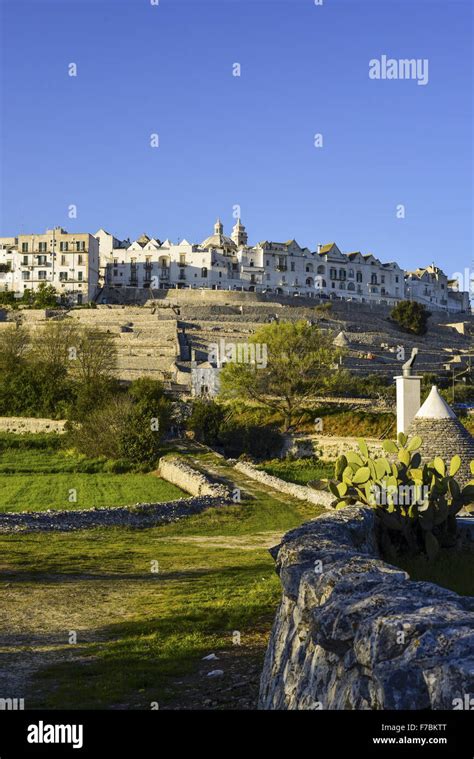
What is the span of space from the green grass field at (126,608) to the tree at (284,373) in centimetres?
3072

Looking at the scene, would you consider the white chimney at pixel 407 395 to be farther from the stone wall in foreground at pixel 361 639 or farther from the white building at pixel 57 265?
the white building at pixel 57 265

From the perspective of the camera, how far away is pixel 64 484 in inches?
1334

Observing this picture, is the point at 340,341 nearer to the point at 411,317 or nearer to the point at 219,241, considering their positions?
the point at 411,317

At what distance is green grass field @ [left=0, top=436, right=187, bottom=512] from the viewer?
28656 mm

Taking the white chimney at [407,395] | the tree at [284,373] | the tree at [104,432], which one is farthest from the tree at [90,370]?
the white chimney at [407,395]

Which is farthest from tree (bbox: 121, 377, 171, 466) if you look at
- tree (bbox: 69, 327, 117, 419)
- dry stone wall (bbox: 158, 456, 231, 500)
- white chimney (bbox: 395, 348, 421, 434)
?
white chimney (bbox: 395, 348, 421, 434)

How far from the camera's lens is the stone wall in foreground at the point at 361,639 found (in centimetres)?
463

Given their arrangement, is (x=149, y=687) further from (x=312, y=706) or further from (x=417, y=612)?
(x=417, y=612)

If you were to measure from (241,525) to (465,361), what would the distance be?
67299 mm

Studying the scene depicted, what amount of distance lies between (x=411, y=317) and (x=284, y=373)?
57.7 meters

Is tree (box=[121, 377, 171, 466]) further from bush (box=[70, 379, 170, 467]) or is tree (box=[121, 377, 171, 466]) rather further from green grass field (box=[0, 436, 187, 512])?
green grass field (box=[0, 436, 187, 512])

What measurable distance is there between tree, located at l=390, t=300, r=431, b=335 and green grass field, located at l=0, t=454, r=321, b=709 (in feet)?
287

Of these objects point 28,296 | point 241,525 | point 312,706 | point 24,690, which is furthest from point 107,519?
point 28,296

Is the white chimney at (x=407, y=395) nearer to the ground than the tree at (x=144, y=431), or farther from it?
farther from it
